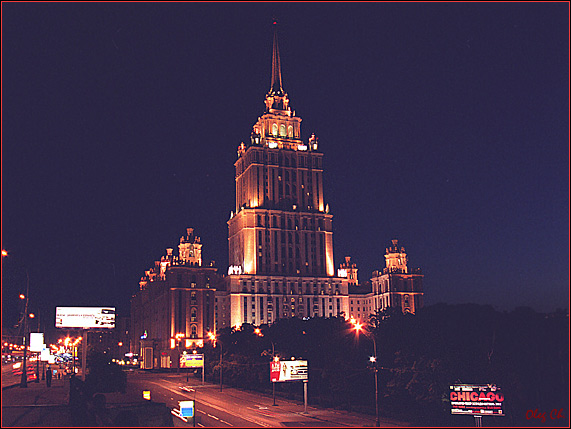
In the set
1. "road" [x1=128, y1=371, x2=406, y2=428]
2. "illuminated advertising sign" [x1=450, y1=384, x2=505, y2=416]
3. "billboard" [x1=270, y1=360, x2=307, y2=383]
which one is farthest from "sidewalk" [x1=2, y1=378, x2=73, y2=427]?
"illuminated advertising sign" [x1=450, y1=384, x2=505, y2=416]

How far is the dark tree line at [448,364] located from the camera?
53406mm

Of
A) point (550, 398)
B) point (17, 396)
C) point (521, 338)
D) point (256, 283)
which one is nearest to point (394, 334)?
point (521, 338)

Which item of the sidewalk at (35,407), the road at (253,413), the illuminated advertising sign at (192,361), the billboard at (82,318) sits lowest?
the road at (253,413)

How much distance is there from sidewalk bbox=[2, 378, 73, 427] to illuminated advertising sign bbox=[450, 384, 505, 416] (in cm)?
3088

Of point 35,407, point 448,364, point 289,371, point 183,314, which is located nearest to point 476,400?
point 448,364

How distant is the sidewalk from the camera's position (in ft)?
171

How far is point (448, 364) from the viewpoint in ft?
201

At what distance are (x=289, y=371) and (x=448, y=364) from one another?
18.5 m

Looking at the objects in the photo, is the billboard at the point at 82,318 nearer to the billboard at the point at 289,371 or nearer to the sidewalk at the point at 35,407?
the sidewalk at the point at 35,407

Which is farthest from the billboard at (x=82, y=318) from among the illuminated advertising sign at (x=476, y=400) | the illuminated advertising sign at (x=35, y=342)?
the illuminated advertising sign at (x=35, y=342)

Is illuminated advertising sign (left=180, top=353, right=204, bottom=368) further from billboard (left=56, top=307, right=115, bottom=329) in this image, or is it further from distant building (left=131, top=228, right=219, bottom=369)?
distant building (left=131, top=228, right=219, bottom=369)

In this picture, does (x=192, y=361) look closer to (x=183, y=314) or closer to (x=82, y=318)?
(x=82, y=318)

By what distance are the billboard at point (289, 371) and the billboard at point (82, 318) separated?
2104 cm

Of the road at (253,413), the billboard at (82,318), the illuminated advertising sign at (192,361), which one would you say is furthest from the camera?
→ the illuminated advertising sign at (192,361)
